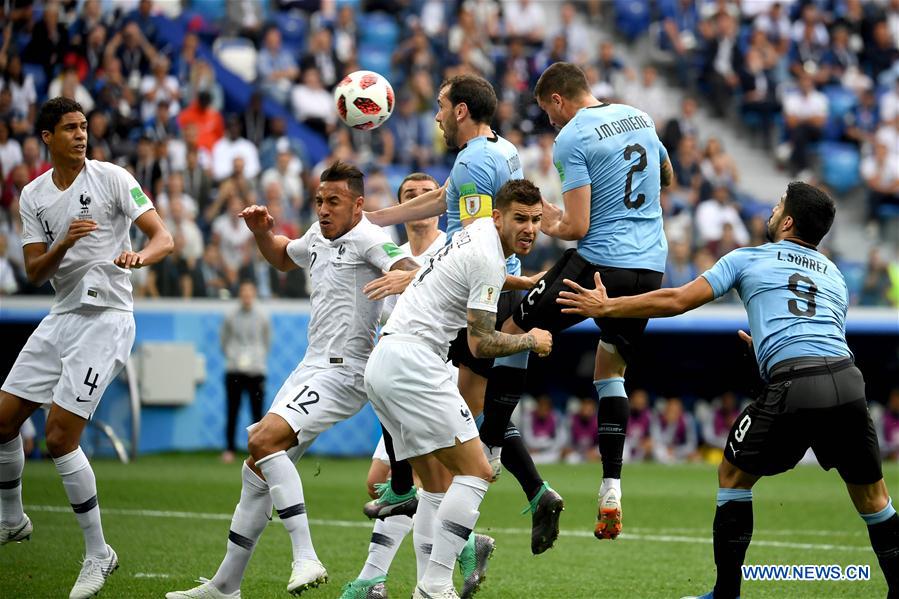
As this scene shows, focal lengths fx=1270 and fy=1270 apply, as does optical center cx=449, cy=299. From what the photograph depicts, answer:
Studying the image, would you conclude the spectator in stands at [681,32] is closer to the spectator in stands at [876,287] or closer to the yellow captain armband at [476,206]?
the spectator in stands at [876,287]

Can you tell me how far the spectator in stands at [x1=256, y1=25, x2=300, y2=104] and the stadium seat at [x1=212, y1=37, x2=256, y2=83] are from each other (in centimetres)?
20

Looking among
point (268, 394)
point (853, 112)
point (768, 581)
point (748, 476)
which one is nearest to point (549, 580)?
point (768, 581)

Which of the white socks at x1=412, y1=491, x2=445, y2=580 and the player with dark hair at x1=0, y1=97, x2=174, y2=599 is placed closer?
the white socks at x1=412, y1=491, x2=445, y2=580

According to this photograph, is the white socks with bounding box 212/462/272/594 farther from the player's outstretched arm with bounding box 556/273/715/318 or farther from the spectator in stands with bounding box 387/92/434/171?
the spectator in stands with bounding box 387/92/434/171

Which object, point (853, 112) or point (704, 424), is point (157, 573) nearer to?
point (704, 424)

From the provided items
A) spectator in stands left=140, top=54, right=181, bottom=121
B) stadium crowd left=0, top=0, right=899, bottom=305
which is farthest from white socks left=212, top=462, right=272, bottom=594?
spectator in stands left=140, top=54, right=181, bottom=121

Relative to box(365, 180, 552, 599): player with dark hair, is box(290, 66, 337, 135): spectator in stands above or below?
above

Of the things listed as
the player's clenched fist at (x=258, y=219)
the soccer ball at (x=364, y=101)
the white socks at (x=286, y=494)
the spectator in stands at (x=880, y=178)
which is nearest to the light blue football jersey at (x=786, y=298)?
the white socks at (x=286, y=494)

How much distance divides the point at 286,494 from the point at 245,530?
366mm

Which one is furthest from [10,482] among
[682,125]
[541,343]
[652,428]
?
[682,125]

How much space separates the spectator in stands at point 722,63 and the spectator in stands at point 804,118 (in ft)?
3.76

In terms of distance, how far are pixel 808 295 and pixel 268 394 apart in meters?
12.1

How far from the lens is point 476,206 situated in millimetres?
7836

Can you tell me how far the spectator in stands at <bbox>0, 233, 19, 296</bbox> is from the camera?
52.5ft
